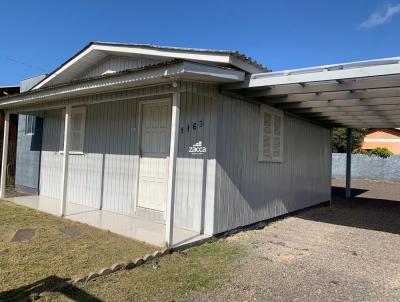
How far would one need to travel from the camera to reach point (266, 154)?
290 inches

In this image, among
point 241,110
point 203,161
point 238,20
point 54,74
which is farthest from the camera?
point 238,20

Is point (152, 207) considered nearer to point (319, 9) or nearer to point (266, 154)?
point (266, 154)

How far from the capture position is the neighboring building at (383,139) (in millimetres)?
31453

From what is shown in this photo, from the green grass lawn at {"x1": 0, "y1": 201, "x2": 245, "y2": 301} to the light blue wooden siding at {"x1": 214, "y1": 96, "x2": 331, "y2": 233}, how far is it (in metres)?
1.05

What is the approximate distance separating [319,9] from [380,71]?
6.78 meters

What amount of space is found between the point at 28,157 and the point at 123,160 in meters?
5.12

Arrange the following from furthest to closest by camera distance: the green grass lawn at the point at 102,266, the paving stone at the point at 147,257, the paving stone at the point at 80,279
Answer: the paving stone at the point at 147,257 < the paving stone at the point at 80,279 < the green grass lawn at the point at 102,266

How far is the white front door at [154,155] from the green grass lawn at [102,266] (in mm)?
1323

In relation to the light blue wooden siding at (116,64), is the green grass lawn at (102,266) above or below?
below

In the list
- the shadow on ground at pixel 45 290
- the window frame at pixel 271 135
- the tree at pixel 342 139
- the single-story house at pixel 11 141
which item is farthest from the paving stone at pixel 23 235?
the tree at pixel 342 139

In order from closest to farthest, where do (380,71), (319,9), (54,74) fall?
1. (380,71)
2. (54,74)
3. (319,9)

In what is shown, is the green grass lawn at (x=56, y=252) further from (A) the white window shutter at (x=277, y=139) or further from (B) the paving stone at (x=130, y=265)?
(A) the white window shutter at (x=277, y=139)

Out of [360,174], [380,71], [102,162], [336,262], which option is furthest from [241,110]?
[360,174]

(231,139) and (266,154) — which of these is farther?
(266,154)
